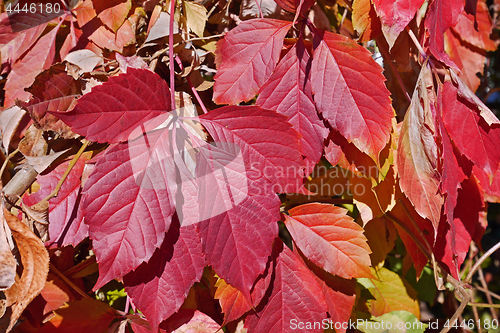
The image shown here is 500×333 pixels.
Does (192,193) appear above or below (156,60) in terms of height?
below

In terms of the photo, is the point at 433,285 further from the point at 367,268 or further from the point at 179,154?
the point at 179,154

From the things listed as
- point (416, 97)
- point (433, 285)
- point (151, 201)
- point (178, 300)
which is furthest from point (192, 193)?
point (433, 285)

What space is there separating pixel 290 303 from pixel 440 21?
53 centimetres

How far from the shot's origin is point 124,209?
0.49 meters

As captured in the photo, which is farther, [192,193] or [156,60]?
[156,60]

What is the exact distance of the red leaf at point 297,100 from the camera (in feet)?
1.98

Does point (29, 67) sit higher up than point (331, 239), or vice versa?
point (29, 67)

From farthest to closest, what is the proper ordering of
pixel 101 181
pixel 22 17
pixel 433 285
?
pixel 433 285 < pixel 22 17 < pixel 101 181

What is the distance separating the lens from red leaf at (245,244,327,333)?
0.59 m

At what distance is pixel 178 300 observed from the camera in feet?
1.80

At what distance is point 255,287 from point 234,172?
203 millimetres

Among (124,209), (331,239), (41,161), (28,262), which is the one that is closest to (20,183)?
(41,161)

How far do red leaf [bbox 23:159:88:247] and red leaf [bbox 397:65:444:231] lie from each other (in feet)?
1.76

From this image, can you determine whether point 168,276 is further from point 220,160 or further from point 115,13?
point 115,13
